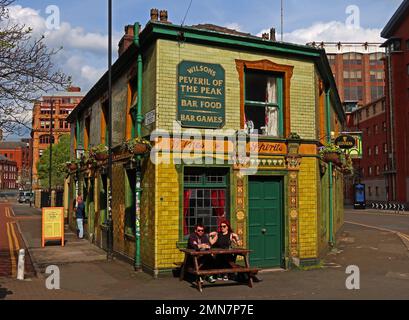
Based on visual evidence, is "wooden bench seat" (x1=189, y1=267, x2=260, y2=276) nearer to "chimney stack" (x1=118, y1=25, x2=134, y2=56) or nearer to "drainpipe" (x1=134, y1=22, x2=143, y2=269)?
"drainpipe" (x1=134, y1=22, x2=143, y2=269)

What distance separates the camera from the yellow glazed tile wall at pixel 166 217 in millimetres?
11000

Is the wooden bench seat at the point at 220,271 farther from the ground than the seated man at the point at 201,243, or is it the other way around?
the seated man at the point at 201,243

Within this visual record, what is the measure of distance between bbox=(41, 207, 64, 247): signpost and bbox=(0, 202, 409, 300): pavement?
2556 millimetres

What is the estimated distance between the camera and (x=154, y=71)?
11.5m

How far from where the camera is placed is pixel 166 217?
36.4ft

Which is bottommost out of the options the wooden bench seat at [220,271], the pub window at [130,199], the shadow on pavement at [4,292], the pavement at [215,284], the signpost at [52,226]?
the pavement at [215,284]

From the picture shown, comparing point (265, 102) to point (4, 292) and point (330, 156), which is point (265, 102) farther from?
point (4, 292)

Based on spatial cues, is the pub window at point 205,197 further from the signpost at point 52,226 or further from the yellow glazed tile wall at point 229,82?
the signpost at point 52,226

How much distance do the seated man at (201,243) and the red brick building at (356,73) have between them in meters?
92.2

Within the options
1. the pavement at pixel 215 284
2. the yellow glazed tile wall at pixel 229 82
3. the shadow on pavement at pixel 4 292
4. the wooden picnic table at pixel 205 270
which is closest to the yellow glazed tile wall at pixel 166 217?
the pavement at pixel 215 284

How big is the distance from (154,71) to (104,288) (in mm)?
5479
